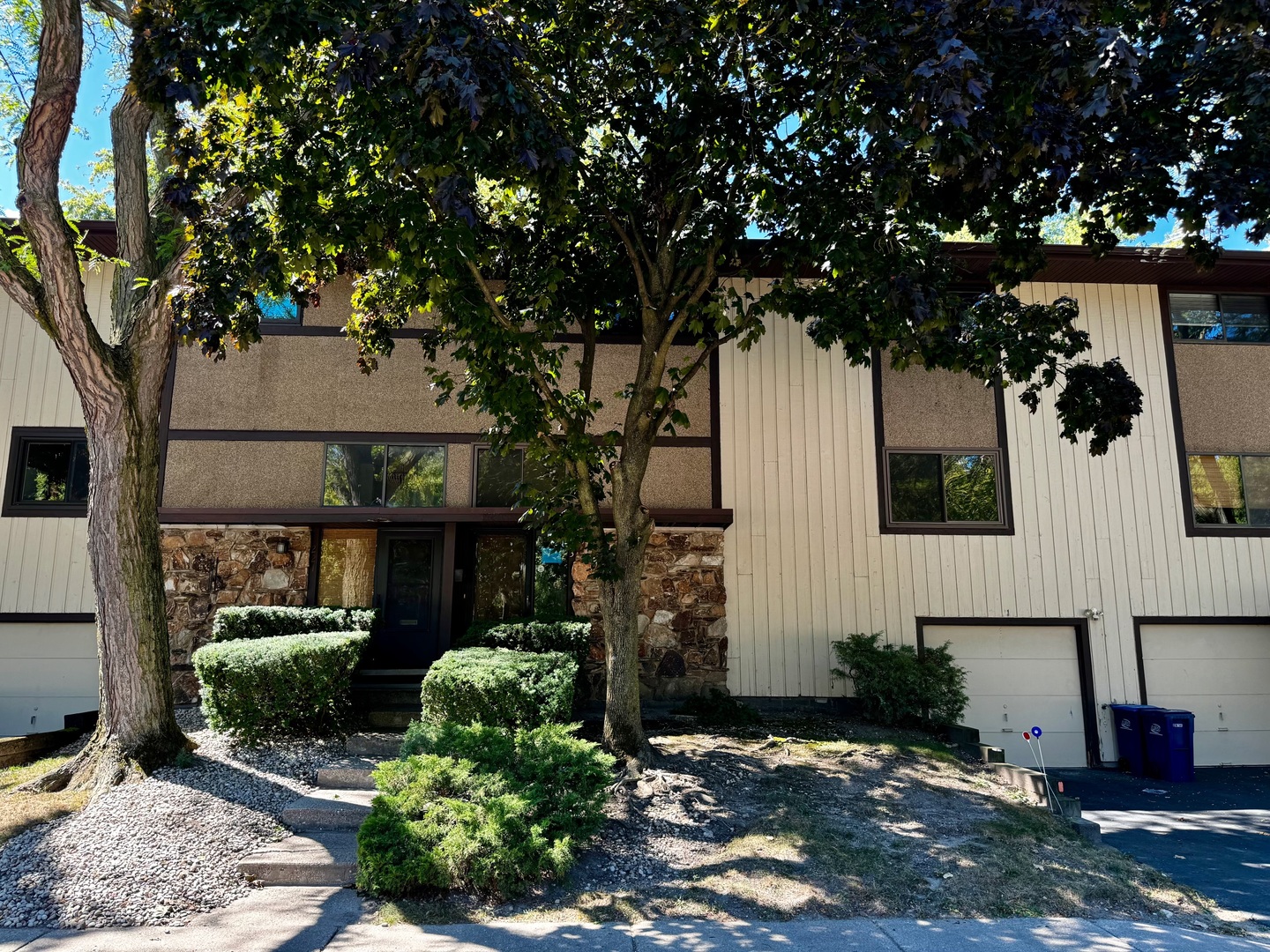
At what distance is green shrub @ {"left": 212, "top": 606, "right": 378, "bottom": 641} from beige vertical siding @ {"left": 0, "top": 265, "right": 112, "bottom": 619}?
7.63 feet

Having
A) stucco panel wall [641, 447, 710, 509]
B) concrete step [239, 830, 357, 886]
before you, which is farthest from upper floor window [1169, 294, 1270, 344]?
concrete step [239, 830, 357, 886]

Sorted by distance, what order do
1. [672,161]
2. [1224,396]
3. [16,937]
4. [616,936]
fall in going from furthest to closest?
[1224,396] → [672,161] → [616,936] → [16,937]

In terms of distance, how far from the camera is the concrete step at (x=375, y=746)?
25.9 ft

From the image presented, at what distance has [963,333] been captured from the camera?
801 cm

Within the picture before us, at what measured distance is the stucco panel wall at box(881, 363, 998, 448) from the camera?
1170 centimetres

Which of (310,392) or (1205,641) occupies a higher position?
(310,392)

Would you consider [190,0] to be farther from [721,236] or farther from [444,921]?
[444,921]

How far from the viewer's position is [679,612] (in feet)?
35.8

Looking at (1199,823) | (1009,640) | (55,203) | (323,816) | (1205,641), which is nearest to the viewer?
(323,816)

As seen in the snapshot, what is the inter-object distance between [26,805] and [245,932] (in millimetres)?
2914

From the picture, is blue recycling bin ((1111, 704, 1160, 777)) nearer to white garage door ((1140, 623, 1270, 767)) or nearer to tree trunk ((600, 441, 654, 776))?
white garage door ((1140, 623, 1270, 767))

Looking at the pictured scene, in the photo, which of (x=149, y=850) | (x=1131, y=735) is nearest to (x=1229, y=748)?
(x=1131, y=735)

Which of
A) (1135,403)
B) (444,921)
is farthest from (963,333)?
(444,921)

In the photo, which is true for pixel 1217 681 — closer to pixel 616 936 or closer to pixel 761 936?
pixel 761 936
